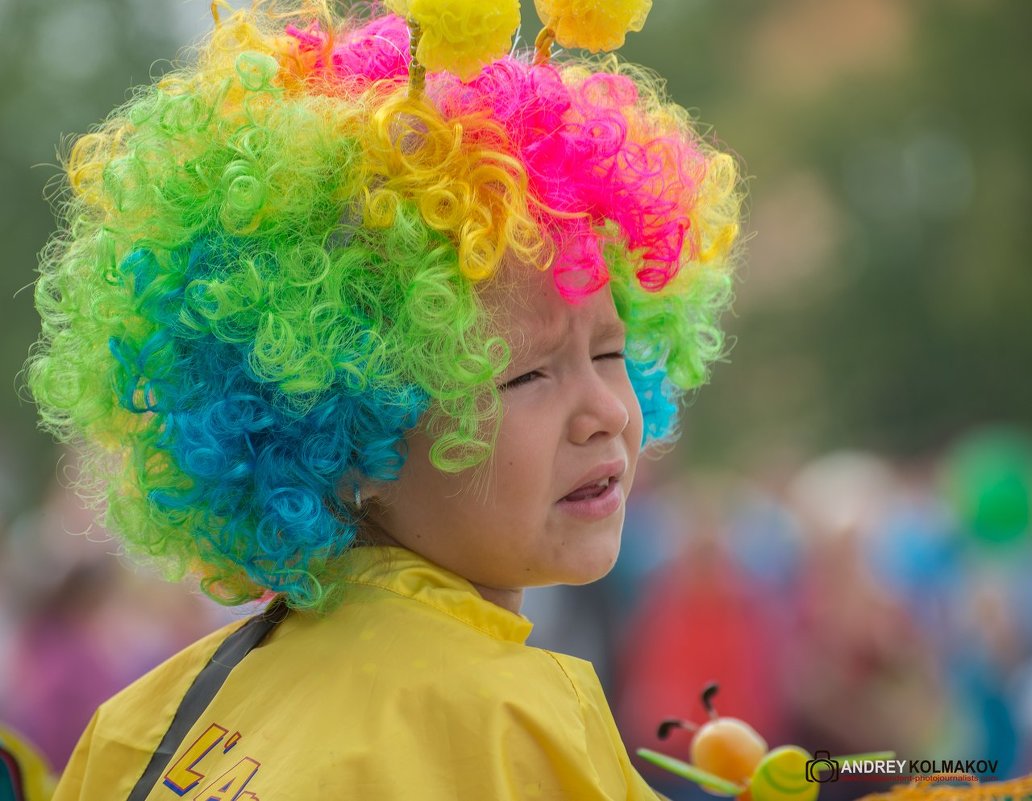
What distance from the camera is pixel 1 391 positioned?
1134cm

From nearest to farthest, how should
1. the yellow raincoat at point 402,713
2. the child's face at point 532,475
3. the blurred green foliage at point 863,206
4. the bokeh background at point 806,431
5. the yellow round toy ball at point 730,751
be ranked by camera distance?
the yellow raincoat at point 402,713 → the child's face at point 532,475 → the yellow round toy ball at point 730,751 → the bokeh background at point 806,431 → the blurred green foliage at point 863,206

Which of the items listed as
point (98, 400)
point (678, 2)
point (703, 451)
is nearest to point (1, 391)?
point (703, 451)

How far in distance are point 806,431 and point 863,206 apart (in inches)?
106

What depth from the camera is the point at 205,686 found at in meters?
1.88

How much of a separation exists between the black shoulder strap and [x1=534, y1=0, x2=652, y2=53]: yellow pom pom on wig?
39.0 inches

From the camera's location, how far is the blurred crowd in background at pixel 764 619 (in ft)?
13.7

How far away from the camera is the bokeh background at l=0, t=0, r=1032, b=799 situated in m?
4.31

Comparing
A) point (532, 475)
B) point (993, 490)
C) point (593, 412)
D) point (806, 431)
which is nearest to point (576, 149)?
point (593, 412)

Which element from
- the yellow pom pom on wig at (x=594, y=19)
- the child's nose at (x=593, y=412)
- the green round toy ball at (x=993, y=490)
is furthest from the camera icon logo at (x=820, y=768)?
the green round toy ball at (x=993, y=490)

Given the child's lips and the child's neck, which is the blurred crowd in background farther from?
the child's lips

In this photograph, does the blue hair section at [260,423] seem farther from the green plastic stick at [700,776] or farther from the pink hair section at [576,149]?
the green plastic stick at [700,776]

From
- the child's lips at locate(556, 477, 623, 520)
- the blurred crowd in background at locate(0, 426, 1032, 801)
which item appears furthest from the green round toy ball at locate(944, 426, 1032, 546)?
the child's lips at locate(556, 477, 623, 520)

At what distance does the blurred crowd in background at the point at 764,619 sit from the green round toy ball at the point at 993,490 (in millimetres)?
10

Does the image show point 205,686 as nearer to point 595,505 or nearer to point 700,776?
point 595,505
